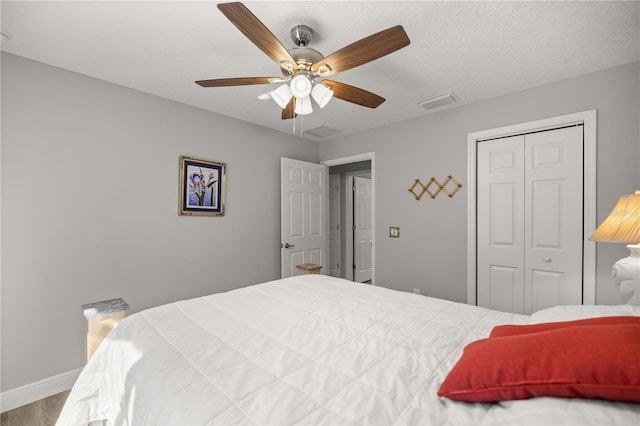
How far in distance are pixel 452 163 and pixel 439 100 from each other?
27.5 inches

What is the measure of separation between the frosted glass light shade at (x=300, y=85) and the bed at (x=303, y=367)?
1279 millimetres

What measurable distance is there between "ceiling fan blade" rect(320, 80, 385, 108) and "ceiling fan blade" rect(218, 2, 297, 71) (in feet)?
0.98

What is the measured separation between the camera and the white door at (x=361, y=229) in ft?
17.5

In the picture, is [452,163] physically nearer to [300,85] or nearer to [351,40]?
[351,40]

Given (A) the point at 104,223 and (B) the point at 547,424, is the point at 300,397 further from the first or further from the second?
(A) the point at 104,223

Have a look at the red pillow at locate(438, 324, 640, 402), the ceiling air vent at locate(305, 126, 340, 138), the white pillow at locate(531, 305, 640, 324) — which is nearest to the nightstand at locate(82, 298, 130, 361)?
the red pillow at locate(438, 324, 640, 402)

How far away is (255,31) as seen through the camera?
137cm

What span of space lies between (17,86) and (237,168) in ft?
6.10

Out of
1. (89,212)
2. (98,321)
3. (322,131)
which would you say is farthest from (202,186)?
(322,131)

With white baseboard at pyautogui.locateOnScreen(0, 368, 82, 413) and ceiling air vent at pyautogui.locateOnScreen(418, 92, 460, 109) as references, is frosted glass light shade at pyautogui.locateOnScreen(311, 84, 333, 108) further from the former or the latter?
white baseboard at pyautogui.locateOnScreen(0, 368, 82, 413)

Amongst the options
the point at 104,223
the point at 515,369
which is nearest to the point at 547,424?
the point at 515,369

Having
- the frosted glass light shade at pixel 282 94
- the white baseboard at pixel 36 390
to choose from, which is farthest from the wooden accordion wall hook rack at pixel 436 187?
the white baseboard at pixel 36 390

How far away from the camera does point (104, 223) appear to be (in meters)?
2.49

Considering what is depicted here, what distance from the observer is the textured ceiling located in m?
1.65
